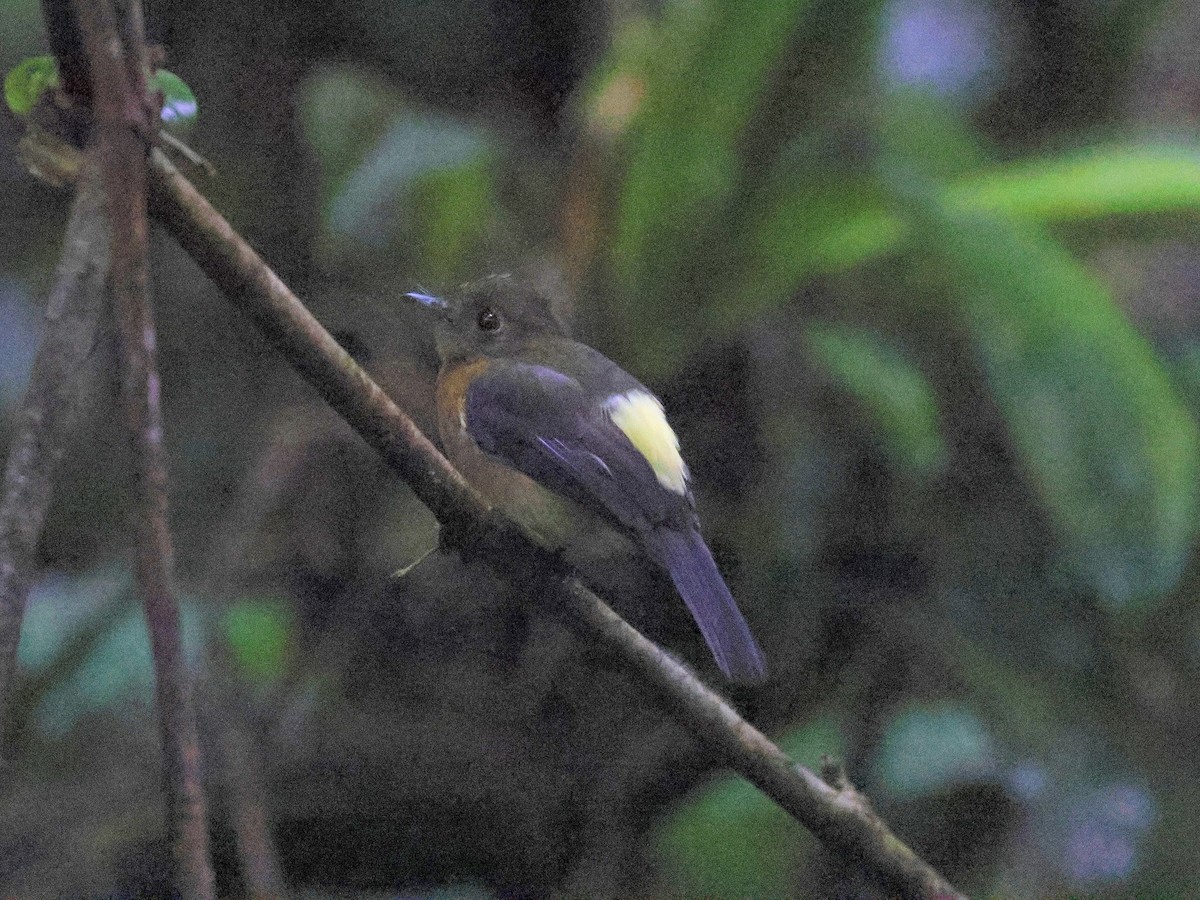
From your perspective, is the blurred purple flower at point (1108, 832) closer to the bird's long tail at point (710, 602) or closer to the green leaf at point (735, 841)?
the green leaf at point (735, 841)

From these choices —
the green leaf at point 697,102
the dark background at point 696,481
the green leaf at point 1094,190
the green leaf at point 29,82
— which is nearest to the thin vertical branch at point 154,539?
the green leaf at point 29,82

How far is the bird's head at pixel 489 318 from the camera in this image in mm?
1102

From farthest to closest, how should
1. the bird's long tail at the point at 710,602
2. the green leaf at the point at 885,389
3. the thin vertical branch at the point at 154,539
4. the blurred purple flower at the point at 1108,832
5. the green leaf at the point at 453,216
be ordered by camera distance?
the green leaf at the point at 885,389, the green leaf at the point at 453,216, the blurred purple flower at the point at 1108,832, the bird's long tail at the point at 710,602, the thin vertical branch at the point at 154,539

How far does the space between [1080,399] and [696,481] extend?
62 centimetres

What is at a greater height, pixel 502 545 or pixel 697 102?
pixel 697 102

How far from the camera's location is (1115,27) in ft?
7.23

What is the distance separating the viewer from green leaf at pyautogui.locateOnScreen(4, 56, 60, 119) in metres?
0.74

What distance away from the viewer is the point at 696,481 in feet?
4.07

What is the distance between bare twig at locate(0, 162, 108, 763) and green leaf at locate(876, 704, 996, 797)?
94 centimetres

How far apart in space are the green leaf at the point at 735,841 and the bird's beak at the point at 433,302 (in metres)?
0.48

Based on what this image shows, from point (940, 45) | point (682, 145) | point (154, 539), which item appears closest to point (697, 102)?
point (682, 145)

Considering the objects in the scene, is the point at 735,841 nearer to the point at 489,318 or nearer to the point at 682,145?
the point at 489,318

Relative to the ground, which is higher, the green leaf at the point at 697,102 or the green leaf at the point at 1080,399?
the green leaf at the point at 697,102

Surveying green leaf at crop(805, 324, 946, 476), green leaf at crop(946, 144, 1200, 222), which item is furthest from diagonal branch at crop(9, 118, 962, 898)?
green leaf at crop(946, 144, 1200, 222)
